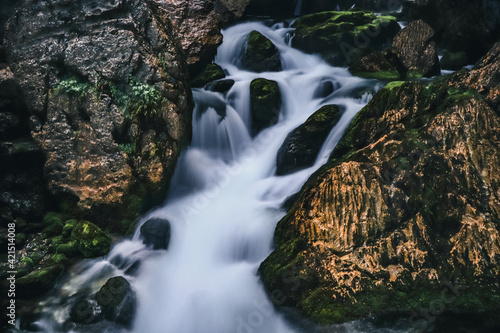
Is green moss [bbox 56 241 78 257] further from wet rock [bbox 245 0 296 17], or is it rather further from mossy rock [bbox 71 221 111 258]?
wet rock [bbox 245 0 296 17]

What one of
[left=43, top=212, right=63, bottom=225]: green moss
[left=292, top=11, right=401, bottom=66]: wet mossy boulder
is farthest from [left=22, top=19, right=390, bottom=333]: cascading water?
[left=292, top=11, right=401, bottom=66]: wet mossy boulder

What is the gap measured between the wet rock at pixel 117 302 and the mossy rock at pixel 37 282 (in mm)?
892

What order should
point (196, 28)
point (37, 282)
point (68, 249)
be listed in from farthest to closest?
point (196, 28) → point (68, 249) → point (37, 282)

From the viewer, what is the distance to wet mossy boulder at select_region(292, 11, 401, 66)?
11.9 metres

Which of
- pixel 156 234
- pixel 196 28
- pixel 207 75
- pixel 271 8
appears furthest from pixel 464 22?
pixel 156 234

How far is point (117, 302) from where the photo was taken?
4730 millimetres

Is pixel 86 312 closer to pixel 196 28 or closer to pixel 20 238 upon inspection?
pixel 20 238

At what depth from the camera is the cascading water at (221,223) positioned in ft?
15.9

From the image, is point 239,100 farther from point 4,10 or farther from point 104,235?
point 4,10

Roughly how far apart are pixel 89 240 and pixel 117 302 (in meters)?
1.46

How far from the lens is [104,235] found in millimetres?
5969

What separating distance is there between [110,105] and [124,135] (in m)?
0.60

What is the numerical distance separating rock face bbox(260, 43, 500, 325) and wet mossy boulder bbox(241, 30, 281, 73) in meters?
6.53

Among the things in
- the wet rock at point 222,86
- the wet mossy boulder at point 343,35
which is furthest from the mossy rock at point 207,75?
the wet mossy boulder at point 343,35
